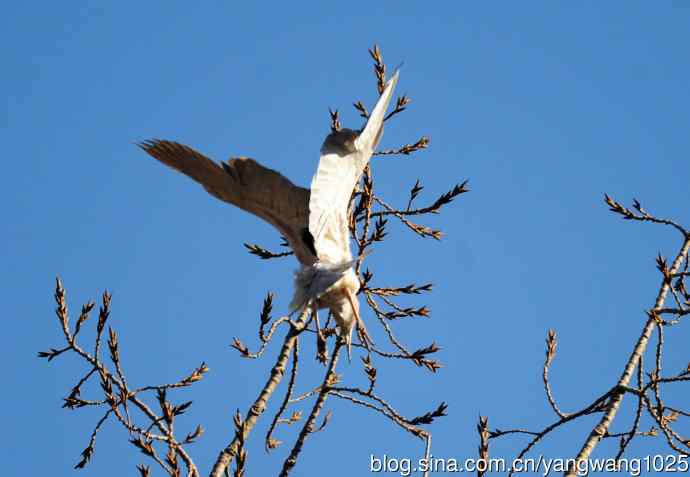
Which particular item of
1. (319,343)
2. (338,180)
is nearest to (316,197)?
(338,180)

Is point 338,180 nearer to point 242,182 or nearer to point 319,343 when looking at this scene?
point 242,182

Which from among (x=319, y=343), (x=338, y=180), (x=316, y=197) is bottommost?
(x=319, y=343)

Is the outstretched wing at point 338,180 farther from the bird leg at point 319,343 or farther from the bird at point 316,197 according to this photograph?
the bird leg at point 319,343

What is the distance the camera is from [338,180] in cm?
519

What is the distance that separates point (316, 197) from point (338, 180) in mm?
155

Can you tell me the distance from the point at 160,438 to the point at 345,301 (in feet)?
5.18

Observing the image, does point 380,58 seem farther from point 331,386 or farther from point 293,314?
point 331,386

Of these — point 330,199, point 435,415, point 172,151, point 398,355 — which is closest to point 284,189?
point 330,199

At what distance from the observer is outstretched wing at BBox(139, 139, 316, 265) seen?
201 inches

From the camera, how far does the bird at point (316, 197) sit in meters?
5.12

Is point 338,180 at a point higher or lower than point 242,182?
higher

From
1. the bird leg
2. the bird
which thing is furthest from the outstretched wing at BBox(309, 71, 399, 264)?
the bird leg

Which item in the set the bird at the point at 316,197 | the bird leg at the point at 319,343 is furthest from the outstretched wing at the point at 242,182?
the bird leg at the point at 319,343

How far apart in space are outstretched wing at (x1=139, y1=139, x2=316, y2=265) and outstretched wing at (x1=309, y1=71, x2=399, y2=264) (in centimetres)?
9
